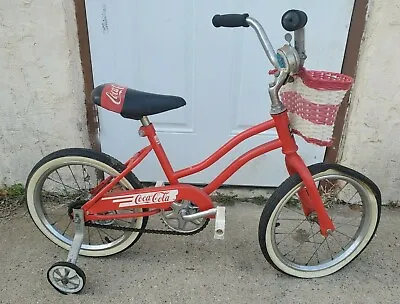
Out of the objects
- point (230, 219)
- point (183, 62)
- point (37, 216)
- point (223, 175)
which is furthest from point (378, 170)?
point (37, 216)

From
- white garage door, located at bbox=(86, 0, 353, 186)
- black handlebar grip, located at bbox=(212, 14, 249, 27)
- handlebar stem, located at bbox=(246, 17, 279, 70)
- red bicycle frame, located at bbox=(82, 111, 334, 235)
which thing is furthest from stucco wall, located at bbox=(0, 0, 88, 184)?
handlebar stem, located at bbox=(246, 17, 279, 70)

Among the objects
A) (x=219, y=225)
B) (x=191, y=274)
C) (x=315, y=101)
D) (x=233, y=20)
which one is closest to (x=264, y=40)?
(x=233, y=20)

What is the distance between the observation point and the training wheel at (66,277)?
206 centimetres

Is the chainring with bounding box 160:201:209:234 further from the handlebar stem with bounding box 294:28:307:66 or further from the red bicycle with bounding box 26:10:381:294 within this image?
the handlebar stem with bounding box 294:28:307:66

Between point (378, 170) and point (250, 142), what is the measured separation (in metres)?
0.75

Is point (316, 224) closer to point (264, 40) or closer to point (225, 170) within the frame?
point (225, 170)

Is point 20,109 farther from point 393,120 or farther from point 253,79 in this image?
point 393,120

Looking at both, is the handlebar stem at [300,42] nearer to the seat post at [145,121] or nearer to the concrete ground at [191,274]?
the seat post at [145,121]

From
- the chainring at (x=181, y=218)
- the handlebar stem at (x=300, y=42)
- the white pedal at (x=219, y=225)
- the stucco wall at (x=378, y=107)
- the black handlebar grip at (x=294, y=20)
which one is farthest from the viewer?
the stucco wall at (x=378, y=107)

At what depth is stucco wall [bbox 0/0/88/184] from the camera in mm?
2281

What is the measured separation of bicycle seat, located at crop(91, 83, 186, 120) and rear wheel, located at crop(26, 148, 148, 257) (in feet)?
0.95

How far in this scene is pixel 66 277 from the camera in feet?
6.87

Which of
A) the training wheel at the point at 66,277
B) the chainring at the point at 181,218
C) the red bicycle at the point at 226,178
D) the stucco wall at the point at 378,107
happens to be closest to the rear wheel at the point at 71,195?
the red bicycle at the point at 226,178

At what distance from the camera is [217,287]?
2.21m
